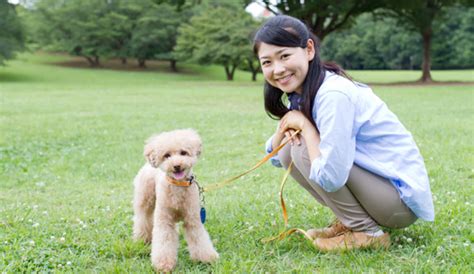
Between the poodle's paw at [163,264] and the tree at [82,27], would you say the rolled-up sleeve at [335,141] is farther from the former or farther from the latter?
the tree at [82,27]

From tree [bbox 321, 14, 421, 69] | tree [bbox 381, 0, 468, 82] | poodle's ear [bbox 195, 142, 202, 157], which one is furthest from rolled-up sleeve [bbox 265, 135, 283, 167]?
tree [bbox 321, 14, 421, 69]

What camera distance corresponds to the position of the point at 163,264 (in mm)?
2473

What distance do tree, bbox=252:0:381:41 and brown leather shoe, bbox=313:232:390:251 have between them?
18.6 meters

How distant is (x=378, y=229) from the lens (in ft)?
8.93

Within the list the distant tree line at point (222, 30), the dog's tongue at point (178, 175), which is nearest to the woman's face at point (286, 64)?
the dog's tongue at point (178, 175)

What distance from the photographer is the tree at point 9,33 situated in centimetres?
3116

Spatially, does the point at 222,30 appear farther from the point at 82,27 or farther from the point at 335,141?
the point at 335,141

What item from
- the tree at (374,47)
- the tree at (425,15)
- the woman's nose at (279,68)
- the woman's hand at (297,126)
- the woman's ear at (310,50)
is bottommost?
the tree at (374,47)

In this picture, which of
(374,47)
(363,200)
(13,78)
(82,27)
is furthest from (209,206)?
(374,47)

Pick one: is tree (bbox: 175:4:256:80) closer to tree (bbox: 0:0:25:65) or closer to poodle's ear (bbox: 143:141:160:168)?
tree (bbox: 0:0:25:65)

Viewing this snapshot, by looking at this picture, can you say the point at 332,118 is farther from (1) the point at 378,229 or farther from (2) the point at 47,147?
(2) the point at 47,147

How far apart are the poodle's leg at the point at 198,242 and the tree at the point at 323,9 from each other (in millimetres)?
18728

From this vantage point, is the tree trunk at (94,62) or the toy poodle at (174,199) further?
the tree trunk at (94,62)

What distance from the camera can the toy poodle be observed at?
98.6 inches
